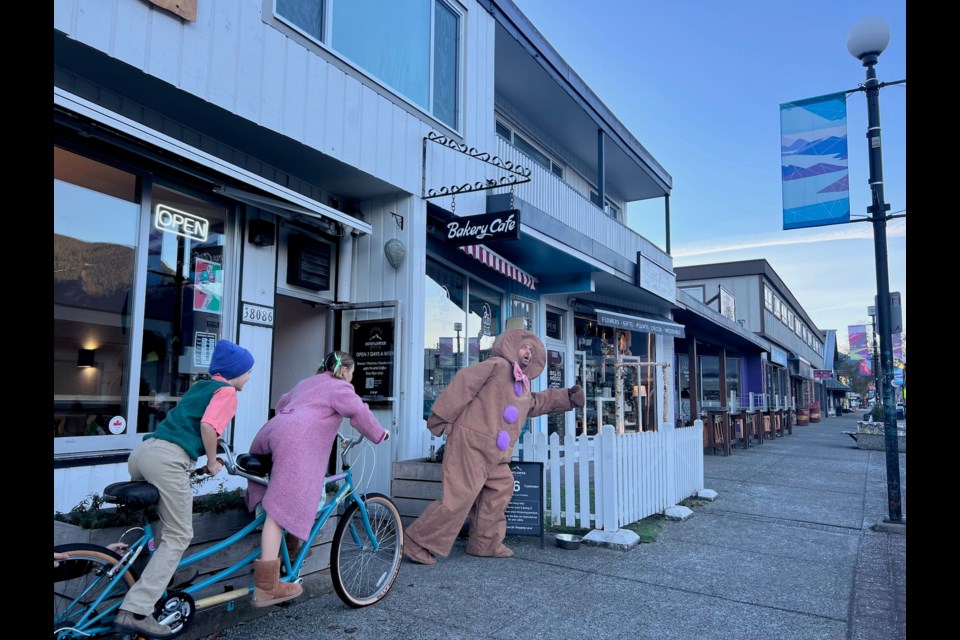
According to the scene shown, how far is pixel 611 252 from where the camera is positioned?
12.1m

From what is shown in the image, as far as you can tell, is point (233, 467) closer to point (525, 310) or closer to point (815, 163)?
point (815, 163)

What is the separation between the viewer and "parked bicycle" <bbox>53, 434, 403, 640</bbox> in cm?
306

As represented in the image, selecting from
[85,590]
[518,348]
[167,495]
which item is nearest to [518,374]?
[518,348]

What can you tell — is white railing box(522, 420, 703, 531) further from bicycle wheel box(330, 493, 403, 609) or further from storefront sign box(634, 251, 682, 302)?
storefront sign box(634, 251, 682, 302)

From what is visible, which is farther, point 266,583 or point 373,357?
point 373,357

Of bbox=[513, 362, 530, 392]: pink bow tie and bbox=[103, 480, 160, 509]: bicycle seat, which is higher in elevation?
bbox=[513, 362, 530, 392]: pink bow tie

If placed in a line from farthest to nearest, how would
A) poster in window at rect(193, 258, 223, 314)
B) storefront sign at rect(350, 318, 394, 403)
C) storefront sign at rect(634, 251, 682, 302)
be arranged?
storefront sign at rect(634, 251, 682, 302)
storefront sign at rect(350, 318, 394, 403)
poster in window at rect(193, 258, 223, 314)

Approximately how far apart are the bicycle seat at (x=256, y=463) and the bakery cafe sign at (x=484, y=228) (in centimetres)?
395

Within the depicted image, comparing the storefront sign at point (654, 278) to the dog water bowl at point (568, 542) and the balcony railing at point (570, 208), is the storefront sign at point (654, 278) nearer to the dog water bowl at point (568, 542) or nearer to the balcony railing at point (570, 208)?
the balcony railing at point (570, 208)

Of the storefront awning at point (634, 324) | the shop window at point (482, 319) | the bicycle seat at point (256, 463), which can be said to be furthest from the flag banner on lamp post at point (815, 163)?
the bicycle seat at point (256, 463)

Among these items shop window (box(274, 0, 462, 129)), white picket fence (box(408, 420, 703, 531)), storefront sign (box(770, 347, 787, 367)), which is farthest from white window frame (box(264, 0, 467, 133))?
storefront sign (box(770, 347, 787, 367))

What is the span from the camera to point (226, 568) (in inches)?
154

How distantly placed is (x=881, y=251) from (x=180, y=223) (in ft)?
25.6
